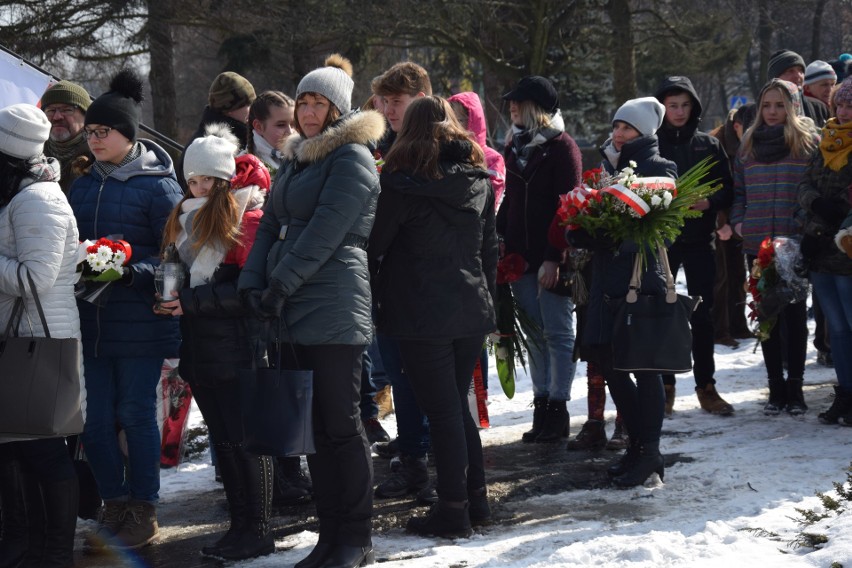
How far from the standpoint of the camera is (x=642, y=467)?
5734mm

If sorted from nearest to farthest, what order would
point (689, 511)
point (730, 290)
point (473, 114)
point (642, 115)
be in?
point (689, 511), point (642, 115), point (473, 114), point (730, 290)

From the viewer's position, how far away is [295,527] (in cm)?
538

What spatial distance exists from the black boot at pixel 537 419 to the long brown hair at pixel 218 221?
2820mm

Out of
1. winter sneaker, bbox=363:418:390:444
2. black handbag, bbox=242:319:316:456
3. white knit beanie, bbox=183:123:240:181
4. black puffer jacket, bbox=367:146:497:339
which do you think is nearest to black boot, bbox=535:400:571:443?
winter sneaker, bbox=363:418:390:444

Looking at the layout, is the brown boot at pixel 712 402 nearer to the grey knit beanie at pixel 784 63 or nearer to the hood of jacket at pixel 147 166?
the grey knit beanie at pixel 784 63

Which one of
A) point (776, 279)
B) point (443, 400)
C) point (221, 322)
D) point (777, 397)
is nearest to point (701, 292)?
point (776, 279)

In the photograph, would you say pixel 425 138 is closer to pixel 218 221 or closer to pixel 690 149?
pixel 218 221

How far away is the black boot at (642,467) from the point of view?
572cm

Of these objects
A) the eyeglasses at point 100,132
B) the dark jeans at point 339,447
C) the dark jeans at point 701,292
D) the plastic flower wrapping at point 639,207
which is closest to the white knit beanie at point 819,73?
the dark jeans at point 701,292

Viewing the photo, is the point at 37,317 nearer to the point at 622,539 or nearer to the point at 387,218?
the point at 387,218

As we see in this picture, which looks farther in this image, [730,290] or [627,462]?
[730,290]

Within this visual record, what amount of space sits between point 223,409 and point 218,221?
34.4 inches

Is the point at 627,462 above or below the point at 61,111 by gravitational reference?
below

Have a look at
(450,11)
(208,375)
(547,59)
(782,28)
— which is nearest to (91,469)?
(208,375)
